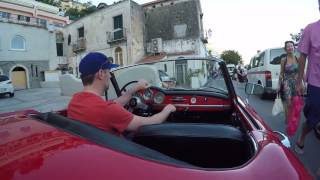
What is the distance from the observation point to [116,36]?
33688 mm

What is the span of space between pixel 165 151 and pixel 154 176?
662mm

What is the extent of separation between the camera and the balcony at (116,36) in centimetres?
3303

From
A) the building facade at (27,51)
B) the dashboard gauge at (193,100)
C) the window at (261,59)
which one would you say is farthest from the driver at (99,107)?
the building facade at (27,51)

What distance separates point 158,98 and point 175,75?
1.42ft

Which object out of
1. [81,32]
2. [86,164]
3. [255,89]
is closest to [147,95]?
[255,89]

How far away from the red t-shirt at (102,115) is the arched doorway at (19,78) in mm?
35603

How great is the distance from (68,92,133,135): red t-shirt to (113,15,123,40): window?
103 ft

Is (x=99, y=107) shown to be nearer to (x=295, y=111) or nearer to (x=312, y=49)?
(x=312, y=49)

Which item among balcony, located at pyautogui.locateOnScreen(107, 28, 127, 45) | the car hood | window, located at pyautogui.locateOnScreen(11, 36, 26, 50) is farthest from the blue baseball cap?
window, located at pyautogui.locateOnScreen(11, 36, 26, 50)

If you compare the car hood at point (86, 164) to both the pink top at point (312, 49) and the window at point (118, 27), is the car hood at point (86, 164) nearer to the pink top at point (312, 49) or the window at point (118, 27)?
the pink top at point (312, 49)

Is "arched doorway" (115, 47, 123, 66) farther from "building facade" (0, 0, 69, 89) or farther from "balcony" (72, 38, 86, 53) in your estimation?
"building facade" (0, 0, 69, 89)

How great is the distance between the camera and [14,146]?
1.45 meters

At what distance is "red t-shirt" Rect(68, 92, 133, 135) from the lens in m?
2.22

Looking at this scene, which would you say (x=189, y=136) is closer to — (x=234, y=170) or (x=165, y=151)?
(x=165, y=151)
